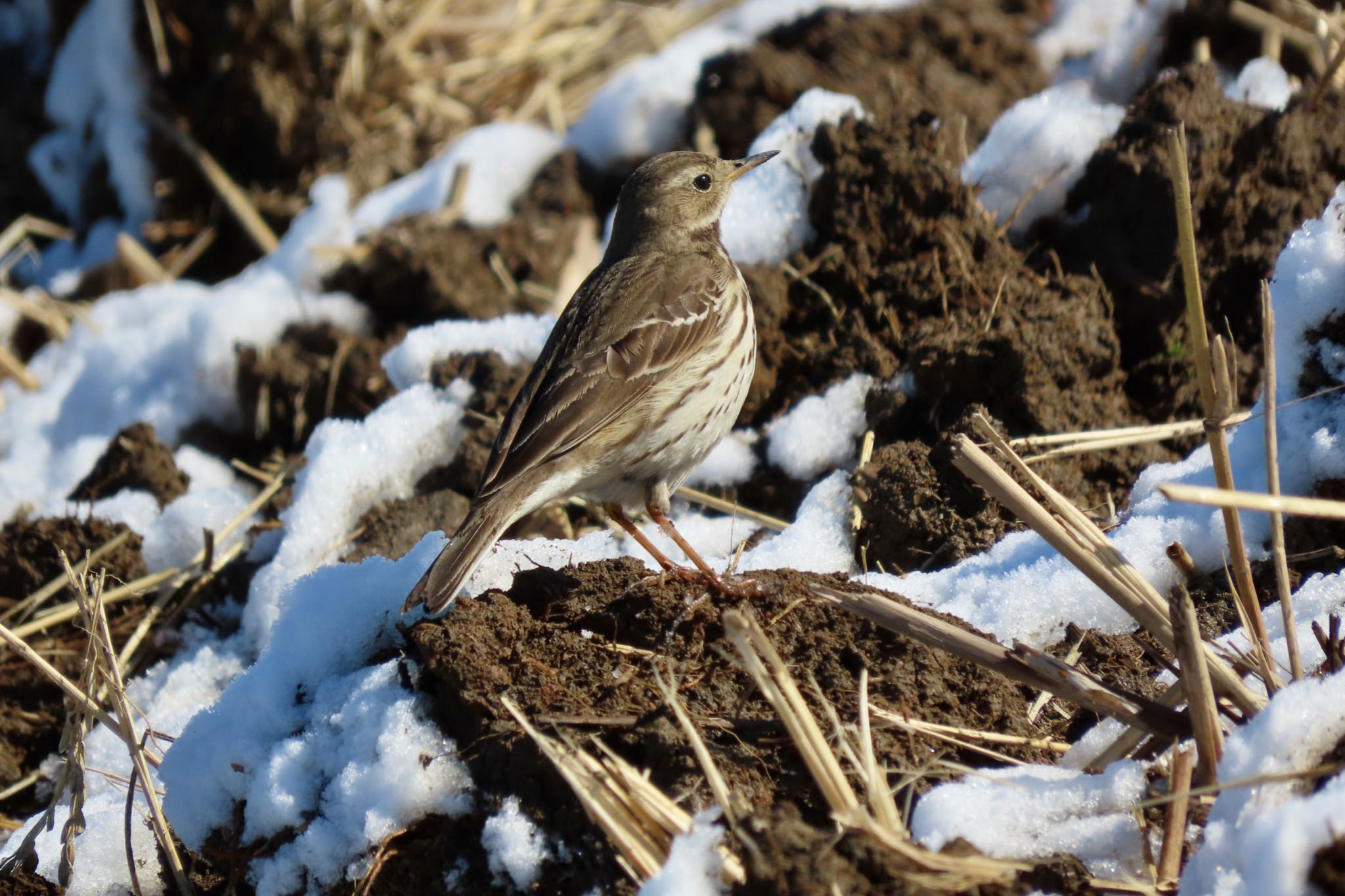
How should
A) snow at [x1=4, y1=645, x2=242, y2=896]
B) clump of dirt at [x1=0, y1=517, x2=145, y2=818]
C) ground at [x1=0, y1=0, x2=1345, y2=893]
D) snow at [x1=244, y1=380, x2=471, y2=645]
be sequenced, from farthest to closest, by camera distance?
snow at [x1=244, y1=380, x2=471, y2=645]
clump of dirt at [x1=0, y1=517, x2=145, y2=818]
snow at [x1=4, y1=645, x2=242, y2=896]
ground at [x1=0, y1=0, x2=1345, y2=893]

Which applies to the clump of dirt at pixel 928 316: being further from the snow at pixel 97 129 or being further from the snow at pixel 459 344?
the snow at pixel 97 129

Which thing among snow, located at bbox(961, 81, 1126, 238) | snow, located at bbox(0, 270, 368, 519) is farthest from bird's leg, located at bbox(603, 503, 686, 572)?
snow, located at bbox(0, 270, 368, 519)

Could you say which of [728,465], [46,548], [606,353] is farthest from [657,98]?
[46,548]

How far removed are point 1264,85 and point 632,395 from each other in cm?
342

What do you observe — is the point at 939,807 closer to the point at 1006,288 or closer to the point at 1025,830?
the point at 1025,830

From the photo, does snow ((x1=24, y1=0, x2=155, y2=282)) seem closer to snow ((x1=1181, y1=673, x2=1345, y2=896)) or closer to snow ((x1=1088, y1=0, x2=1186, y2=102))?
snow ((x1=1088, y1=0, x2=1186, y2=102))

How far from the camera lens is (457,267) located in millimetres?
6211

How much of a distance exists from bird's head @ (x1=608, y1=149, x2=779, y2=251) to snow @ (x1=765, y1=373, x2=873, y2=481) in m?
0.82

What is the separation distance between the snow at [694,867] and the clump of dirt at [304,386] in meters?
3.53

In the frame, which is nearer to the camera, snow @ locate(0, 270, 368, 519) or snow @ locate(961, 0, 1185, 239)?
snow @ locate(961, 0, 1185, 239)

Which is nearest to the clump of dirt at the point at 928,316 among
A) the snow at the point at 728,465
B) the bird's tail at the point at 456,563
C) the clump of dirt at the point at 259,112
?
the snow at the point at 728,465

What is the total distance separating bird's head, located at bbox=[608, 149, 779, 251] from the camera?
4969 mm

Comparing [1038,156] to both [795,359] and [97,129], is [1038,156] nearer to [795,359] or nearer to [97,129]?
[795,359]

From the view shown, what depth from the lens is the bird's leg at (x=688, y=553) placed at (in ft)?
10.6
